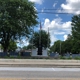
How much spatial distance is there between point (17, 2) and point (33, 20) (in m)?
5.60

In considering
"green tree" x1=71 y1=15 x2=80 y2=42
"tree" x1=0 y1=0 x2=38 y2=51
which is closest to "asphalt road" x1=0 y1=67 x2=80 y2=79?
"tree" x1=0 y1=0 x2=38 y2=51

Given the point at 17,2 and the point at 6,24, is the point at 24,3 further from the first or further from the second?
the point at 6,24

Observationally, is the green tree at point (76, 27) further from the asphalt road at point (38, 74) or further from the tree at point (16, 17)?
the asphalt road at point (38, 74)

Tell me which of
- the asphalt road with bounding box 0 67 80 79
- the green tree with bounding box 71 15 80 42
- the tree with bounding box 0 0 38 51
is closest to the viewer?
the asphalt road with bounding box 0 67 80 79

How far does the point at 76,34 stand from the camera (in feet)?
294

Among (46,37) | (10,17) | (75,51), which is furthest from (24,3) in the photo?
(75,51)

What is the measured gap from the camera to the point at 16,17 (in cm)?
4375

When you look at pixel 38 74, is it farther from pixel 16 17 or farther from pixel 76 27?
pixel 76 27

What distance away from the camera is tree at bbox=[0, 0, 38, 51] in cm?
4162

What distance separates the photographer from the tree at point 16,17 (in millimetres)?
41625

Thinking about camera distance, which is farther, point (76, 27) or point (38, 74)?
point (76, 27)

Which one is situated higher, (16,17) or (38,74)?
(16,17)

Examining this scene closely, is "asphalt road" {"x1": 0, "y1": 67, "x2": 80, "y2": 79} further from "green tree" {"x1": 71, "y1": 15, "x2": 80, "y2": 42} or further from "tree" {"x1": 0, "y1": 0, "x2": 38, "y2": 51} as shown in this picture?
"green tree" {"x1": 71, "y1": 15, "x2": 80, "y2": 42}

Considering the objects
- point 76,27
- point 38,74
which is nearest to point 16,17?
point 38,74
